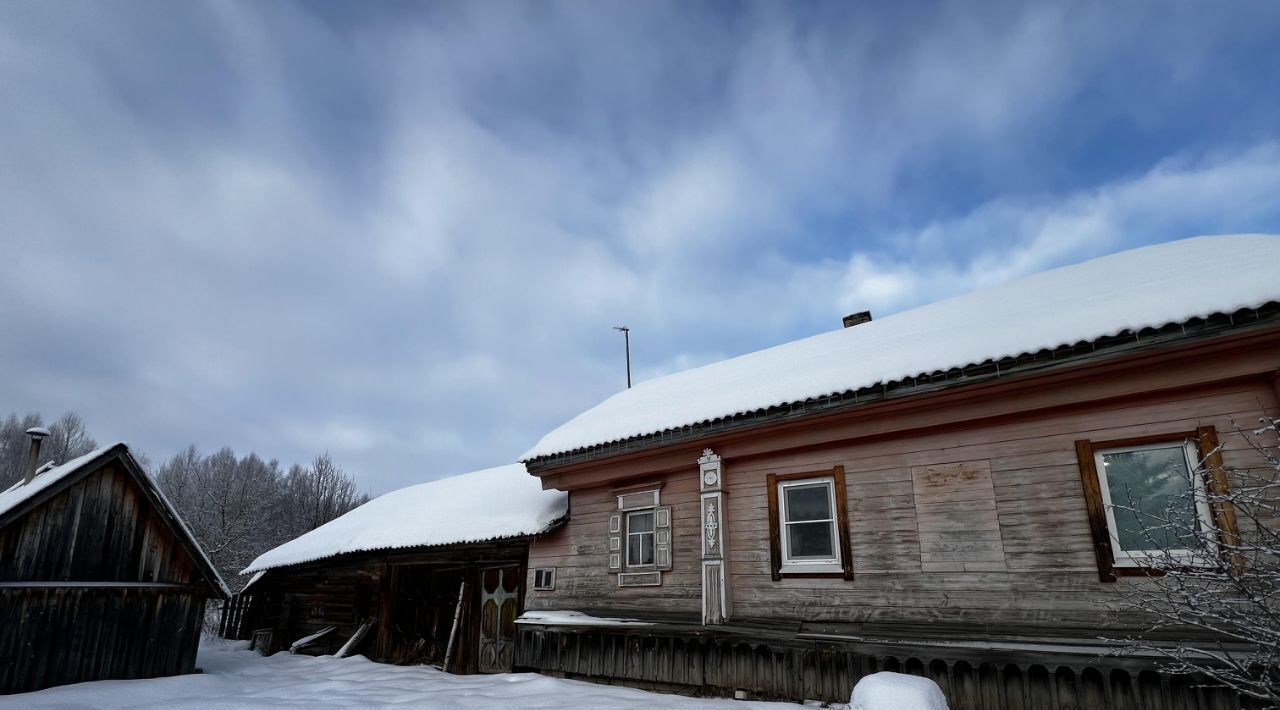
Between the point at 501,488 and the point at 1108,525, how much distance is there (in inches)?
538

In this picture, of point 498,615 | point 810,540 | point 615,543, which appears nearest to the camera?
point 810,540

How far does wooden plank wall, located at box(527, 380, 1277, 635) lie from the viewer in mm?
7621

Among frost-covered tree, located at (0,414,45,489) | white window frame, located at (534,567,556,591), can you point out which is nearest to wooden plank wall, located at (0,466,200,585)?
white window frame, located at (534,567,556,591)

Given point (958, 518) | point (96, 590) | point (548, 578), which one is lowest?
point (96, 590)

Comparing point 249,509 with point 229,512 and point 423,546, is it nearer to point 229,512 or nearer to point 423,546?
point 229,512

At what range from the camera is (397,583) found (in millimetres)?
17328

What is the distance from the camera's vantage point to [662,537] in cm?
1130

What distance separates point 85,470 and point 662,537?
33.0ft

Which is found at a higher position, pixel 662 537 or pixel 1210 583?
pixel 662 537

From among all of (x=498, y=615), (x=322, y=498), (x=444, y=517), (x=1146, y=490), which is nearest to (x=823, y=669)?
(x=1146, y=490)

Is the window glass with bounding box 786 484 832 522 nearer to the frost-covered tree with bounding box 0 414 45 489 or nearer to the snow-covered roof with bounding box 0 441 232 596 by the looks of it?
the snow-covered roof with bounding box 0 441 232 596

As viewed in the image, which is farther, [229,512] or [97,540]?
[229,512]

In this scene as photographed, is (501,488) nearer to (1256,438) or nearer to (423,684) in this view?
(423,684)

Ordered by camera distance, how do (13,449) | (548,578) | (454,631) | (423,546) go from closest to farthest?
(548,578)
(454,631)
(423,546)
(13,449)
